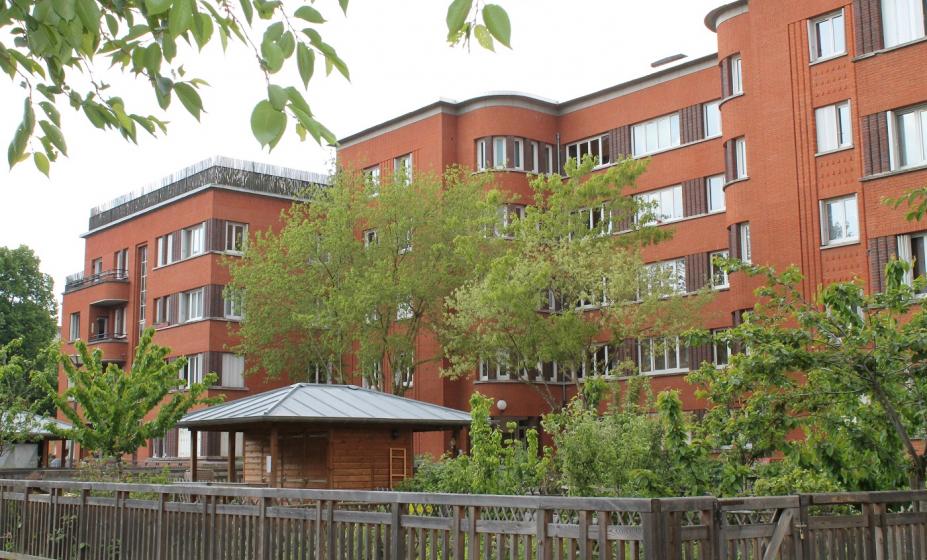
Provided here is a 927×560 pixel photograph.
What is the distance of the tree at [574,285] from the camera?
34.0 meters

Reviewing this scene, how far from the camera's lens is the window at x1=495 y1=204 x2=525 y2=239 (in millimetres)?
37806

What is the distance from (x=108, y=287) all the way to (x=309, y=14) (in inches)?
2182

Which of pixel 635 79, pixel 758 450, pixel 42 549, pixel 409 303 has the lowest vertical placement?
pixel 42 549

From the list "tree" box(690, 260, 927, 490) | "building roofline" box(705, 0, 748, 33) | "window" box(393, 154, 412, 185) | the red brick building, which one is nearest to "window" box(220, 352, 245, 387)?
the red brick building

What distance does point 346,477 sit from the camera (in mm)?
26406

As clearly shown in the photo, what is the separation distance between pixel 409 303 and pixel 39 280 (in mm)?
45039

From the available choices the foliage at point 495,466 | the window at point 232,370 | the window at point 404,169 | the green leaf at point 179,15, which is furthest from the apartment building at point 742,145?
the green leaf at point 179,15

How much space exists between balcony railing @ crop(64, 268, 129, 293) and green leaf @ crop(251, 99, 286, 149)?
55.2 metres

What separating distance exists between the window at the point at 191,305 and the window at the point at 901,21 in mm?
32028

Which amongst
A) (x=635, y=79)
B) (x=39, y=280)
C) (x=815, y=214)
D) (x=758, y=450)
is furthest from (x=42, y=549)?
(x=39, y=280)

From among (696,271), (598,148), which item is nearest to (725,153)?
(696,271)

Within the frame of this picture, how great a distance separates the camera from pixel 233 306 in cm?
4800

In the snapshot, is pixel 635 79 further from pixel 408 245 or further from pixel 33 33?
pixel 33 33

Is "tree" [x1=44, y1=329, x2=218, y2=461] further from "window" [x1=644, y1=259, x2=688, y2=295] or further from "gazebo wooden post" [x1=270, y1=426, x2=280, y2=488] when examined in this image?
"window" [x1=644, y1=259, x2=688, y2=295]
